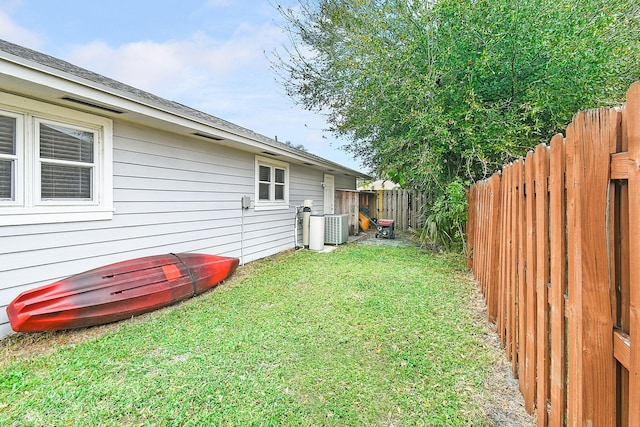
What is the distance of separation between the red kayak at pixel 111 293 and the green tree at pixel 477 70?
523 cm

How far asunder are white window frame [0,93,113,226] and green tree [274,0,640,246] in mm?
5565

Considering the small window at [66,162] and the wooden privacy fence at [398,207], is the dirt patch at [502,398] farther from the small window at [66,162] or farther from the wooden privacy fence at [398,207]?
the wooden privacy fence at [398,207]

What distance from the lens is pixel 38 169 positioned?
3385 millimetres

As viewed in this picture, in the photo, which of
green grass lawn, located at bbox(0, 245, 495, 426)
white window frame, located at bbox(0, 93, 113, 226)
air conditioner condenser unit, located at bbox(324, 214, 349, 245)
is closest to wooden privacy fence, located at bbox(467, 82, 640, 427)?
green grass lawn, located at bbox(0, 245, 495, 426)

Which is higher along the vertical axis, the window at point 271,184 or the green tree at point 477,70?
the green tree at point 477,70

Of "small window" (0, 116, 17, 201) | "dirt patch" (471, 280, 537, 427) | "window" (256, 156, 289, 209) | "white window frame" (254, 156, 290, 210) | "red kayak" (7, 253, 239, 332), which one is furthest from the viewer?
"window" (256, 156, 289, 209)

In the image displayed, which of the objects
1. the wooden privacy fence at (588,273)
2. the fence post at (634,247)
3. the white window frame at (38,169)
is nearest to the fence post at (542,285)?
the wooden privacy fence at (588,273)

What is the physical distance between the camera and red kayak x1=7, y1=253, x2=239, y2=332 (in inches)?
119

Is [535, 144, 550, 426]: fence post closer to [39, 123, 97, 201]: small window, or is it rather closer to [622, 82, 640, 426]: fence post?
[622, 82, 640, 426]: fence post

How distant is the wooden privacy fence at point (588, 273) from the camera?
105 centimetres

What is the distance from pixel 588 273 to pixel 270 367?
7.63 feet

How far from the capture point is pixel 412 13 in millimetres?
6727

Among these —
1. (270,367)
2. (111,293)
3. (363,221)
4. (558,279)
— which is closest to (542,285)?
(558,279)

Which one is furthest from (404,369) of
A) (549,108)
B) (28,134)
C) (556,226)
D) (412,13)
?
(412,13)
